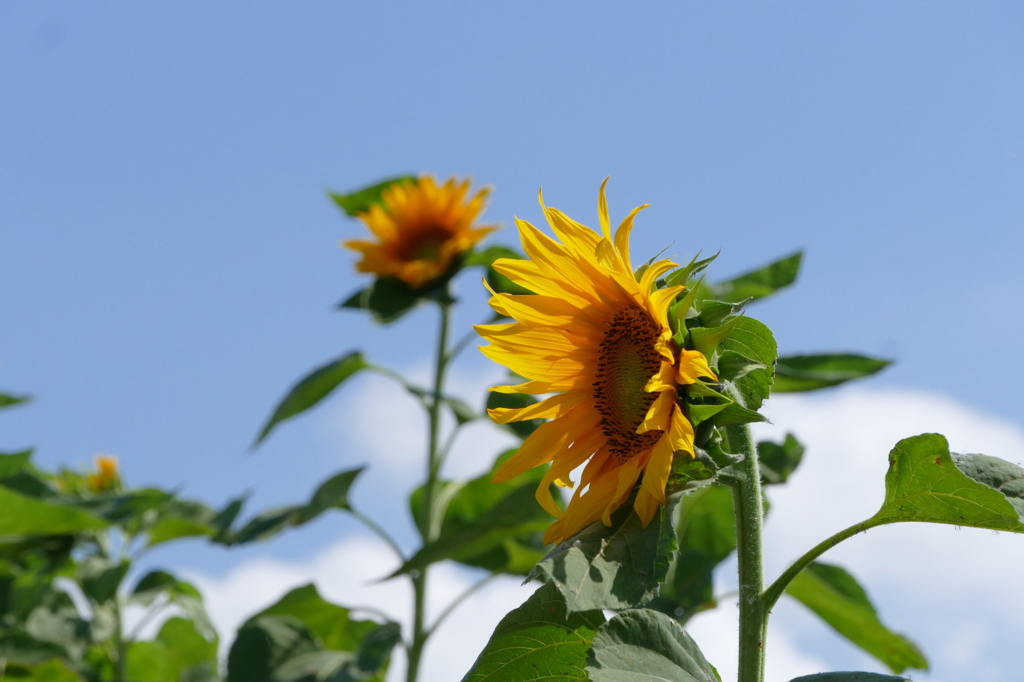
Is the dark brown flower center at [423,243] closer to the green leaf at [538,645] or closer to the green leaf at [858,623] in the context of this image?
the green leaf at [858,623]

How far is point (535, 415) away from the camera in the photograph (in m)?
1.26

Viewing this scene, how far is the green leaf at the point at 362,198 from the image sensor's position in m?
3.54

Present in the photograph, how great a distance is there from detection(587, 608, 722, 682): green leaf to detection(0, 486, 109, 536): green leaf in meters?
1.02

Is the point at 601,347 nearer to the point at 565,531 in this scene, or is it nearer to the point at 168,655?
the point at 565,531

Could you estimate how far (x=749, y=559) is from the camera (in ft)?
3.53

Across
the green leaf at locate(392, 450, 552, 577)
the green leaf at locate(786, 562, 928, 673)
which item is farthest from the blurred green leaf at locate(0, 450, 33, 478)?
the green leaf at locate(786, 562, 928, 673)

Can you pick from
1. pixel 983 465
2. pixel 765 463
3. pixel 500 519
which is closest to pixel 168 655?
pixel 500 519

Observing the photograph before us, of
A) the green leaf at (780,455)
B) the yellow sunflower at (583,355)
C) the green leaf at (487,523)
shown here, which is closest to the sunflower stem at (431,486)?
the green leaf at (487,523)

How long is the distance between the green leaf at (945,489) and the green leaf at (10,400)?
2.36 meters

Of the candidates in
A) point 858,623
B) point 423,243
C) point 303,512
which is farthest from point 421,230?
point 858,623

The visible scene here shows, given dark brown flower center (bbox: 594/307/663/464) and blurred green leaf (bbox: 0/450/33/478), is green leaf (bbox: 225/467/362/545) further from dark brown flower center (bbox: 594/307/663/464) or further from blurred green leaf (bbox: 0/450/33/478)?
dark brown flower center (bbox: 594/307/663/464)

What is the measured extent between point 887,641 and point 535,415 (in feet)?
4.99

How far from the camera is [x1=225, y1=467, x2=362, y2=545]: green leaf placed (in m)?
2.87

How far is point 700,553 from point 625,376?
63.2 inches
